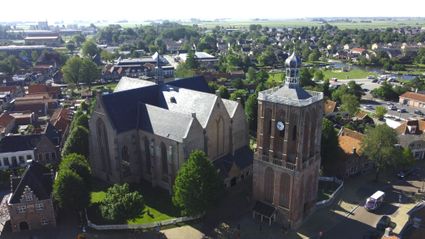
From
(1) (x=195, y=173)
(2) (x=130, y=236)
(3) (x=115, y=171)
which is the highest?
(1) (x=195, y=173)

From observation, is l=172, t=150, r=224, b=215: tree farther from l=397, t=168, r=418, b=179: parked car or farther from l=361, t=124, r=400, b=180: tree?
l=397, t=168, r=418, b=179: parked car

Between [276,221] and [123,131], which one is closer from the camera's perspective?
[276,221]

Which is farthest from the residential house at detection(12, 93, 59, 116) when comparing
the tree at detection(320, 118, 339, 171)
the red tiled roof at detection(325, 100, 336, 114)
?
the red tiled roof at detection(325, 100, 336, 114)

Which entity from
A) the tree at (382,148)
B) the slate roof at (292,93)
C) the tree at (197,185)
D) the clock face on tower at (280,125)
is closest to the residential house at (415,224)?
the tree at (382,148)

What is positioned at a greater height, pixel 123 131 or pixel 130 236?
pixel 123 131

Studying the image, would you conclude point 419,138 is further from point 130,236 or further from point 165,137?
point 130,236

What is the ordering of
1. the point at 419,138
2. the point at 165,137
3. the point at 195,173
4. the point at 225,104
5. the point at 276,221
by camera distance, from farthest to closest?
the point at 419,138, the point at 225,104, the point at 165,137, the point at 276,221, the point at 195,173

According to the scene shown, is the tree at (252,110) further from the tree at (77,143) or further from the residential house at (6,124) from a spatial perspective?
the residential house at (6,124)

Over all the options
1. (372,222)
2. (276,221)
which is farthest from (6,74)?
(372,222)
